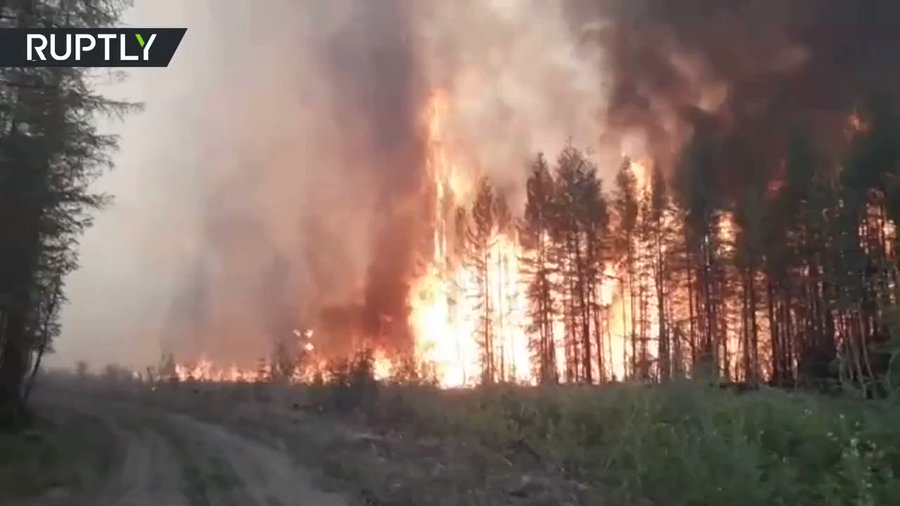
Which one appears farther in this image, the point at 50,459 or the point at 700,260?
the point at 700,260

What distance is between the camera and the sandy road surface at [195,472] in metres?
12.7

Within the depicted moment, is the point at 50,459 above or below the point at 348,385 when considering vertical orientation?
below

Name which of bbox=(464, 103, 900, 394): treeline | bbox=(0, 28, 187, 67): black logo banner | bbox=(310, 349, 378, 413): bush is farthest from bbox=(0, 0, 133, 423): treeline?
bbox=(464, 103, 900, 394): treeline

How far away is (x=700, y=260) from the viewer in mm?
46156

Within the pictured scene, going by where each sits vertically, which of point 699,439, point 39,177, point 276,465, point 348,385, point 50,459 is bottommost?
point 276,465

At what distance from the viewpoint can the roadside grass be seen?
13586mm

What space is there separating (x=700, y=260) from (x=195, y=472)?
36.4 meters

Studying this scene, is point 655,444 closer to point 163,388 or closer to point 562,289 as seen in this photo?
point 163,388

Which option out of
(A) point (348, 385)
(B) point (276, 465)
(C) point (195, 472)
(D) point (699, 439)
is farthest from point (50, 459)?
(D) point (699, 439)

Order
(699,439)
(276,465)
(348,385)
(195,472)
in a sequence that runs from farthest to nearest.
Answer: (348,385) < (276,465) < (195,472) < (699,439)

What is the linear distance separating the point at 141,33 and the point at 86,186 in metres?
8.08

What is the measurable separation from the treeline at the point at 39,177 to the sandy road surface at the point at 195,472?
117 inches

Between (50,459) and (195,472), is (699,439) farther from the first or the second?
(50,459)

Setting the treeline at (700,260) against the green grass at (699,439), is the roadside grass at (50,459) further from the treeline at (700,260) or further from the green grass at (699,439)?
the treeline at (700,260)
